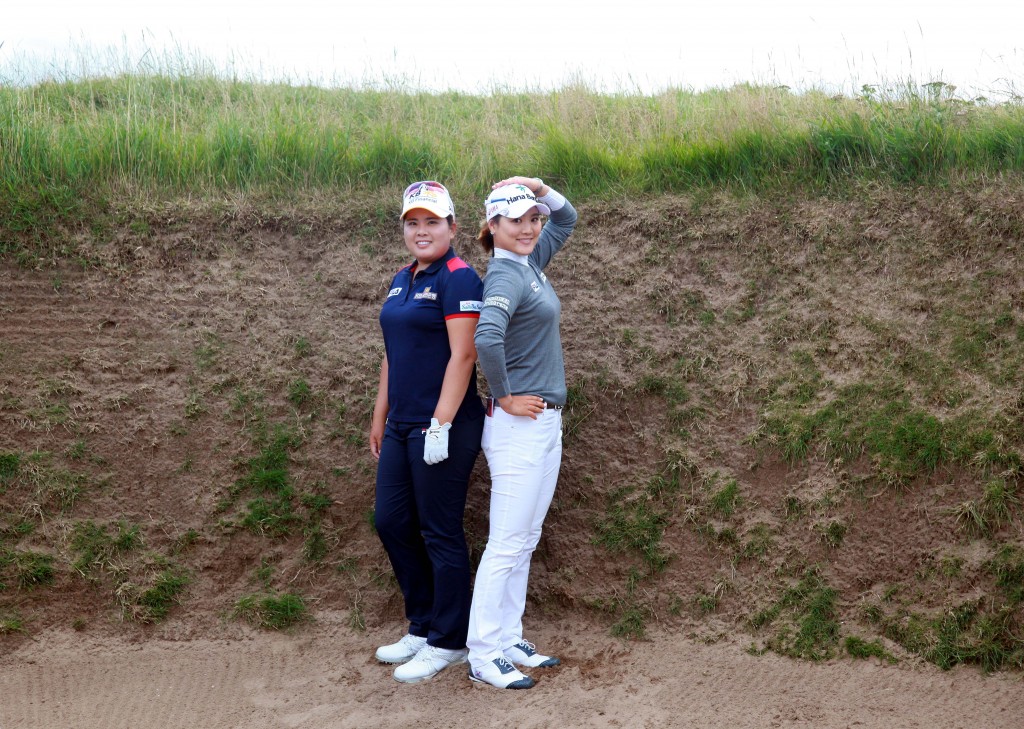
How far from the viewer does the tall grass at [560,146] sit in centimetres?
629

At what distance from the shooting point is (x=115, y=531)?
5.70m

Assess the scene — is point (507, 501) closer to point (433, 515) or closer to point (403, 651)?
point (433, 515)

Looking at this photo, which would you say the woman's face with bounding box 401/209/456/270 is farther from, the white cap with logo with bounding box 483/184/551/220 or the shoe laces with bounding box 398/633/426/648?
the shoe laces with bounding box 398/633/426/648

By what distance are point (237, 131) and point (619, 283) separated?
139 inches

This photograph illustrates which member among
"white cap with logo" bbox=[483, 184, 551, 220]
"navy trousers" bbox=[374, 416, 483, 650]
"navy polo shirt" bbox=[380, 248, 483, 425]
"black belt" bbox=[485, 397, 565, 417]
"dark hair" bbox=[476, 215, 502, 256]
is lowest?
"navy trousers" bbox=[374, 416, 483, 650]

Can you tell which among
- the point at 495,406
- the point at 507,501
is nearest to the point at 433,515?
the point at 507,501

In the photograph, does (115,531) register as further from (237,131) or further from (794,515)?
(794,515)

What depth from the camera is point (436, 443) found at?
14.1ft

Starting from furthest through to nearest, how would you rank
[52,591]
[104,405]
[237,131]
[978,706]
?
[237,131], [104,405], [52,591], [978,706]

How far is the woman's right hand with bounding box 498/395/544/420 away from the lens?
14.0 ft

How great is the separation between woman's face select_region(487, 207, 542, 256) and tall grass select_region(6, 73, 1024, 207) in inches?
89.7

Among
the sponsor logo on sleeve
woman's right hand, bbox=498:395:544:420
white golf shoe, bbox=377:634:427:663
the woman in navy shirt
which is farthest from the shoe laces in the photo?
the sponsor logo on sleeve

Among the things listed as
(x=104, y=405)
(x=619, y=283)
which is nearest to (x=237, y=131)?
(x=104, y=405)

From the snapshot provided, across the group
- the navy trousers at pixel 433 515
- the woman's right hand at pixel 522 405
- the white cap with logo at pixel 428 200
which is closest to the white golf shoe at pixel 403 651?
the navy trousers at pixel 433 515
